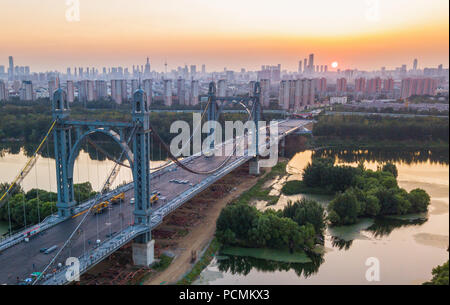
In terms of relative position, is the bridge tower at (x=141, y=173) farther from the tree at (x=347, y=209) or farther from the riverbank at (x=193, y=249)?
the tree at (x=347, y=209)

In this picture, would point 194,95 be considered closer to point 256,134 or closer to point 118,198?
point 256,134

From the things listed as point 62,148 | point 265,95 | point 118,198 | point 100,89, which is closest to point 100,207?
point 118,198

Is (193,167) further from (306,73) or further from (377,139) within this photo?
(306,73)

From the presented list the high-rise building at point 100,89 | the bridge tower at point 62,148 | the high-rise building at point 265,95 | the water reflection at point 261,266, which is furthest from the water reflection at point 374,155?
the high-rise building at point 100,89

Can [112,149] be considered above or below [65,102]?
below

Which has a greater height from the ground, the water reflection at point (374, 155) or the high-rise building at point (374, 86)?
the high-rise building at point (374, 86)
